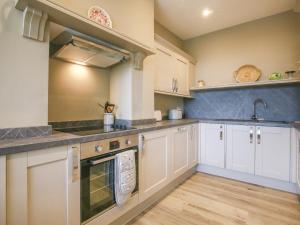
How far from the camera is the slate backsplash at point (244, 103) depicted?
8.72 ft

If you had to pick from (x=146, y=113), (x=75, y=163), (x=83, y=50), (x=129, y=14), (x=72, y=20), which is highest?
(x=129, y=14)

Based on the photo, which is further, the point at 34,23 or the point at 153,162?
the point at 153,162

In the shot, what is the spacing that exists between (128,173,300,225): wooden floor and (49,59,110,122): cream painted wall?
1.27 m

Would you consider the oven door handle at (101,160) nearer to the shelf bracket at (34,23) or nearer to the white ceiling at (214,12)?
the shelf bracket at (34,23)

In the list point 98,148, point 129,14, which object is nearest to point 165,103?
point 129,14

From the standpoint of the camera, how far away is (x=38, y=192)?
3.43 feet

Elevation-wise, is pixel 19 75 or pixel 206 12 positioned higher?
pixel 206 12

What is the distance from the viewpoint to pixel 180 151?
2477 millimetres

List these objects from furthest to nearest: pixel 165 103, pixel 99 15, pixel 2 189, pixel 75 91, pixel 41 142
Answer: pixel 165 103, pixel 75 91, pixel 99 15, pixel 41 142, pixel 2 189

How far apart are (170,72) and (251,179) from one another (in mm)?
2034

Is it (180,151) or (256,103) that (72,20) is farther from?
(256,103)

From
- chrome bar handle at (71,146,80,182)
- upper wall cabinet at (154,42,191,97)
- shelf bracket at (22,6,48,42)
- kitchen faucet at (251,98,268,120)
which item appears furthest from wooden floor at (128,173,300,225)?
shelf bracket at (22,6,48,42)

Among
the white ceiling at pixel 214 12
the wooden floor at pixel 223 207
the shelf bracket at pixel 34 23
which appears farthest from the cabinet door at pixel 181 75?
the shelf bracket at pixel 34 23

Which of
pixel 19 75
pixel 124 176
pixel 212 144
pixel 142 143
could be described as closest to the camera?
pixel 19 75
